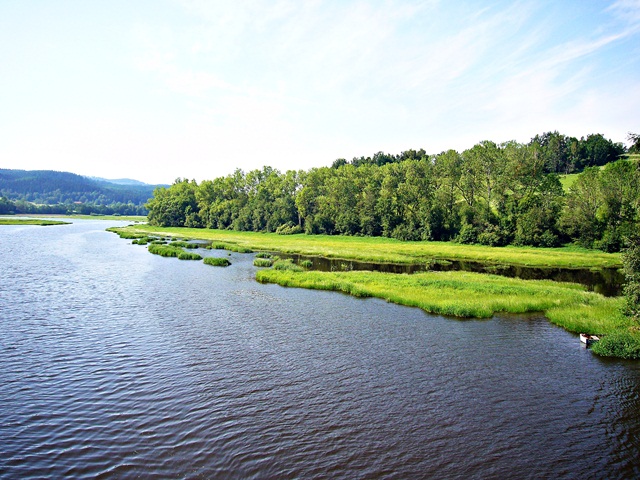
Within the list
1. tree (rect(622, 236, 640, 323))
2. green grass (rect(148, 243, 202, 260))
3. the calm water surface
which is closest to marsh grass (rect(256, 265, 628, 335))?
tree (rect(622, 236, 640, 323))

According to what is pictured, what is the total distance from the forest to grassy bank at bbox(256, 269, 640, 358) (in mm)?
18088

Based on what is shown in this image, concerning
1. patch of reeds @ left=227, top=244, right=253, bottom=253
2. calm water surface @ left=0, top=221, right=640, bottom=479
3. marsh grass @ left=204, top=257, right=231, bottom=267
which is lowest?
calm water surface @ left=0, top=221, right=640, bottom=479

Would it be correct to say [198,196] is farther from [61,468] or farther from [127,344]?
[61,468]

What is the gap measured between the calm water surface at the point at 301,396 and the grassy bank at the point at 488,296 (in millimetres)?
1858

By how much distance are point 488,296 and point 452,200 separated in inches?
2833

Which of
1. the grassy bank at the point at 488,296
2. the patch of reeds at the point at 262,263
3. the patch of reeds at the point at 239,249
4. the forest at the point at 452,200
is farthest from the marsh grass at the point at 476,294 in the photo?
the patch of reeds at the point at 239,249

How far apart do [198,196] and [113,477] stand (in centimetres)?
16572

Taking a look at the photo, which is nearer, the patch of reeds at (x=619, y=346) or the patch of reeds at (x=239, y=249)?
the patch of reeds at (x=619, y=346)

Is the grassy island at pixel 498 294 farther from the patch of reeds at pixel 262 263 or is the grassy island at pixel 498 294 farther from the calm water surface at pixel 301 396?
the patch of reeds at pixel 262 263

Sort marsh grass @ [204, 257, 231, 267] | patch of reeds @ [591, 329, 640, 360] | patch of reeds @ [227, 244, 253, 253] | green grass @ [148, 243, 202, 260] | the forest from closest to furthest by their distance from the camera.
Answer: patch of reeds @ [591, 329, 640, 360], marsh grass @ [204, 257, 231, 267], green grass @ [148, 243, 202, 260], patch of reeds @ [227, 244, 253, 253], the forest

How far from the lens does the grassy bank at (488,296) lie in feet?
93.7

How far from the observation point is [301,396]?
61.6 ft

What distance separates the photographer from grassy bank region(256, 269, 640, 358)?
93.7 ft

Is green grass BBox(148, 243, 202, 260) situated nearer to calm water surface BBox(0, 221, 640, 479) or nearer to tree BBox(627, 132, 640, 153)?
calm water surface BBox(0, 221, 640, 479)
